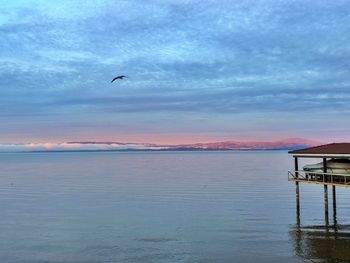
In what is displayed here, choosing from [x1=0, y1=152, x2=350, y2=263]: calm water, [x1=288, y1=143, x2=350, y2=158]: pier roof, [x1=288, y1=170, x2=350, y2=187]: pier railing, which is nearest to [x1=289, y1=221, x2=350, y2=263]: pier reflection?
[x1=0, y1=152, x2=350, y2=263]: calm water

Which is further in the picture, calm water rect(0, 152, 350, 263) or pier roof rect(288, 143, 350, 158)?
pier roof rect(288, 143, 350, 158)

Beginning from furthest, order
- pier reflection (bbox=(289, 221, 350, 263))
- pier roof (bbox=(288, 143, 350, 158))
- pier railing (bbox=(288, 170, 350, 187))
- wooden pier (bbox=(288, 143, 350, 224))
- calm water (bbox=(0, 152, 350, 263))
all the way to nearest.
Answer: pier railing (bbox=(288, 170, 350, 187))
wooden pier (bbox=(288, 143, 350, 224))
pier roof (bbox=(288, 143, 350, 158))
calm water (bbox=(0, 152, 350, 263))
pier reflection (bbox=(289, 221, 350, 263))

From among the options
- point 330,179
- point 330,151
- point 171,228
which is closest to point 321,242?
point 330,179

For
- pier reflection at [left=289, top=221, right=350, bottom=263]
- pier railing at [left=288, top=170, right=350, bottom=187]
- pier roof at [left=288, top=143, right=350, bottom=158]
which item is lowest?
pier reflection at [left=289, top=221, right=350, bottom=263]

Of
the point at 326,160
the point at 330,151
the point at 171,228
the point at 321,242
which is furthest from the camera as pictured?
the point at 171,228

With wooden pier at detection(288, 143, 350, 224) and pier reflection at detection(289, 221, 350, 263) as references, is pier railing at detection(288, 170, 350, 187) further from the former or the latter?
pier reflection at detection(289, 221, 350, 263)

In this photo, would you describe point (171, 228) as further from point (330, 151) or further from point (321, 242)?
point (330, 151)

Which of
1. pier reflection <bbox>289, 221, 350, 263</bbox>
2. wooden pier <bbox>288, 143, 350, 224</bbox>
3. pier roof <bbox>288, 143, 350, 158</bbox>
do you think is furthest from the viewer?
wooden pier <bbox>288, 143, 350, 224</bbox>

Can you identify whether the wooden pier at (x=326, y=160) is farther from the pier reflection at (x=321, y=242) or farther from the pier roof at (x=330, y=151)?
the pier reflection at (x=321, y=242)

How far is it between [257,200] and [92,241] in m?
29.1

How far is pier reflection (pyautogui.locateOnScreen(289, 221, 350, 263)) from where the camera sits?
2905 centimetres

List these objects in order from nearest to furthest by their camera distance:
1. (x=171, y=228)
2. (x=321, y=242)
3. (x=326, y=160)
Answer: (x=321, y=242) → (x=326, y=160) → (x=171, y=228)

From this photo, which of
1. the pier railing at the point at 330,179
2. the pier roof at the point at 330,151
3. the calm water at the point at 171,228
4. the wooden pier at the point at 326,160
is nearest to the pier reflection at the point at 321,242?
the calm water at the point at 171,228

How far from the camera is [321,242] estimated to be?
33.1 metres
